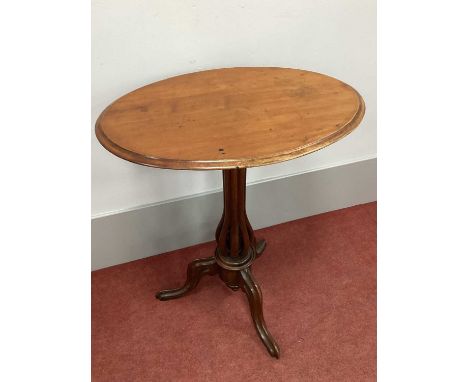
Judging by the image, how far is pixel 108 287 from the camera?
2.23 m

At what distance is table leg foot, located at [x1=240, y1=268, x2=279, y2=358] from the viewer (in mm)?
1882

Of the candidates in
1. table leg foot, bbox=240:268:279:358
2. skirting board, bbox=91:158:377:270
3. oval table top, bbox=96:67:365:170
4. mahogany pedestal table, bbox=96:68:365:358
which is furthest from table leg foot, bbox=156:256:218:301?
oval table top, bbox=96:67:365:170

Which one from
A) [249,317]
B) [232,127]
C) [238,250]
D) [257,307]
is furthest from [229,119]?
[249,317]

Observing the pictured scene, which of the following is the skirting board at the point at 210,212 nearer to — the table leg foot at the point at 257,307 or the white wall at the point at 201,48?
the white wall at the point at 201,48

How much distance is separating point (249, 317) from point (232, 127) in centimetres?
92

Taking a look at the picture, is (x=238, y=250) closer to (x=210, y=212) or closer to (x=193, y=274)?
(x=193, y=274)

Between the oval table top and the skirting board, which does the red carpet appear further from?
the oval table top

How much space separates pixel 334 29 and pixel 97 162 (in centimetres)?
125

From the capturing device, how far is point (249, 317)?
2053 mm

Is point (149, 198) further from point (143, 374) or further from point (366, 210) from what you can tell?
point (366, 210)

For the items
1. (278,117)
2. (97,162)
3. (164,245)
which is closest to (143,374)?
(164,245)

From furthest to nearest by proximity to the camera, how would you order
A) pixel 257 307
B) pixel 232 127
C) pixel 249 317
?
pixel 249 317, pixel 257 307, pixel 232 127

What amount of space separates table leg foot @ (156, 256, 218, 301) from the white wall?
1.29 ft

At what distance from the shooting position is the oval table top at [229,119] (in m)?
1.36
